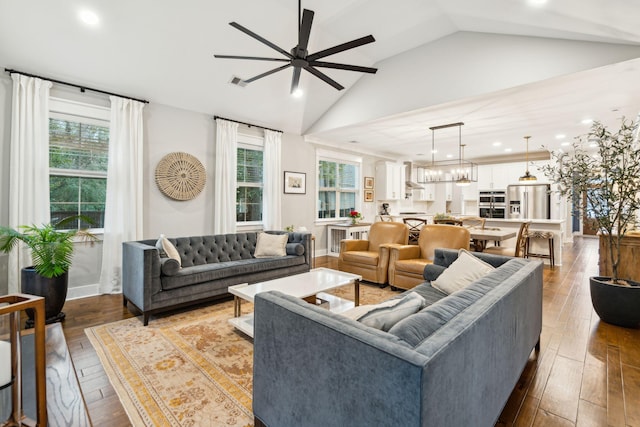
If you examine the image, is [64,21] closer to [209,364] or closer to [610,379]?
[209,364]

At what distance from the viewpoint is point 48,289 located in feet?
9.70

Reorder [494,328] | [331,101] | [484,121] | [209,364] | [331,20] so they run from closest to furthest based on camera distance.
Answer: [494,328]
[209,364]
[331,20]
[484,121]
[331,101]

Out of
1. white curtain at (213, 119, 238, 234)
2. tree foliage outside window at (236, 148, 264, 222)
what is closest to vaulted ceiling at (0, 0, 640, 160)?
white curtain at (213, 119, 238, 234)

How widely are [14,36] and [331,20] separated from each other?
11.3 ft

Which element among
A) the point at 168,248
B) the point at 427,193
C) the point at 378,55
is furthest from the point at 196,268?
the point at 427,193

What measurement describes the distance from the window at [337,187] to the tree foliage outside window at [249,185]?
1.56 metres

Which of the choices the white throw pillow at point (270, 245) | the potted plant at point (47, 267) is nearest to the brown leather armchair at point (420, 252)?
the white throw pillow at point (270, 245)

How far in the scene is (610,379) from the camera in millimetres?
2096

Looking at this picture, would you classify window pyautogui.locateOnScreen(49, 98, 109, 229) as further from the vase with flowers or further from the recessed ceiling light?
the vase with flowers

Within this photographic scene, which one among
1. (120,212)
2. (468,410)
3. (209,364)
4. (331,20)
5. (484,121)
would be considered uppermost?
(331,20)

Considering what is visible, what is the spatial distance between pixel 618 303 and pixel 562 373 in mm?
1391

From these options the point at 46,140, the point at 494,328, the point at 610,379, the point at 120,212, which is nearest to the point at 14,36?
the point at 46,140

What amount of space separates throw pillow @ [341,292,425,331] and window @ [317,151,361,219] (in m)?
5.47

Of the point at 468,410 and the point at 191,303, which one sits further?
the point at 191,303
